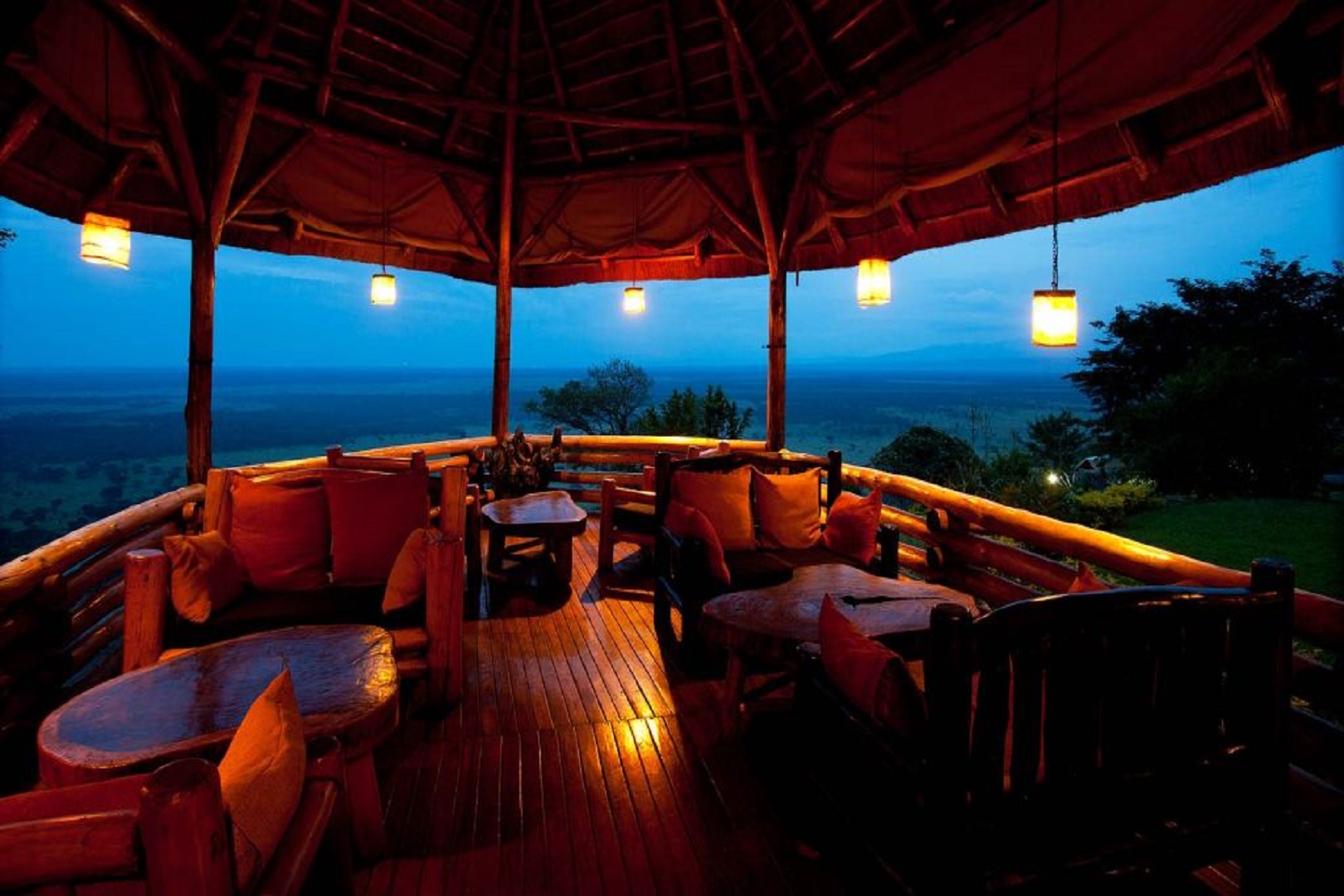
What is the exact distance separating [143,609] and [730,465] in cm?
318

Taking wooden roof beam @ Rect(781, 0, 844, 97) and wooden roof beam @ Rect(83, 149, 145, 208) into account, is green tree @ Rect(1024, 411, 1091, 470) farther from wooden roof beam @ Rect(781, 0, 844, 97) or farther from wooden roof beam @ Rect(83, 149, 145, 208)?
wooden roof beam @ Rect(83, 149, 145, 208)

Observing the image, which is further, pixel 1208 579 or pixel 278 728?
pixel 1208 579

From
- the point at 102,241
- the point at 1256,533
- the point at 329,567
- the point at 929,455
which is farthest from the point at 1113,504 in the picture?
the point at 102,241

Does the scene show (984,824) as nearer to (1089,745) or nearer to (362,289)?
(1089,745)

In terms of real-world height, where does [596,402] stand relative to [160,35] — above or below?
below

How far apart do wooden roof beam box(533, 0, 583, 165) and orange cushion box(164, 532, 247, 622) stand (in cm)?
496

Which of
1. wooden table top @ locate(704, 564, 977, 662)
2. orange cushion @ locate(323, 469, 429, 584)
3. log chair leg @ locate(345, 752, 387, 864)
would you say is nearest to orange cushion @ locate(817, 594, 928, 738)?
wooden table top @ locate(704, 564, 977, 662)

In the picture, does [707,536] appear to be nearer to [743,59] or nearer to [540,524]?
[540,524]

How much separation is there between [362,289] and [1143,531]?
524 ft

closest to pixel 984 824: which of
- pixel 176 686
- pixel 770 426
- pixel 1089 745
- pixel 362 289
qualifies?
pixel 1089 745

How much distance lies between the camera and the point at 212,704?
2.11 m

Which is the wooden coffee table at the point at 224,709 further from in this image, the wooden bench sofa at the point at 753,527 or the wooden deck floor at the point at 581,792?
the wooden bench sofa at the point at 753,527

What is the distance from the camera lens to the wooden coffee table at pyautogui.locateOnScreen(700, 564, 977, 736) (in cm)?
274

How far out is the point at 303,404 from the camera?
2741 inches
